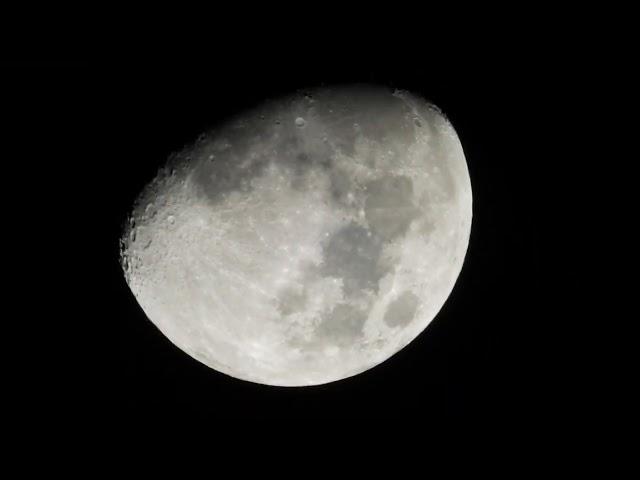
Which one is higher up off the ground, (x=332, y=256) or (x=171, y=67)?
(x=171, y=67)

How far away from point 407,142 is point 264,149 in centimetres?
59

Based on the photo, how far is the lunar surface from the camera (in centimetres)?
196

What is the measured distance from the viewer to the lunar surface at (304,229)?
6.41ft

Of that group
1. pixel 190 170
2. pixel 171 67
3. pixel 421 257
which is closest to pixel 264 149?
pixel 190 170

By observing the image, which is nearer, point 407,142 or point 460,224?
point 407,142

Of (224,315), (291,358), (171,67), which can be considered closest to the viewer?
(171,67)

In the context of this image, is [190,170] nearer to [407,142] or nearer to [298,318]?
[298,318]

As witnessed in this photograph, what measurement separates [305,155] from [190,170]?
1.51 ft

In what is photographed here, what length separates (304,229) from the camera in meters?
1.97

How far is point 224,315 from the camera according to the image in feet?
7.07

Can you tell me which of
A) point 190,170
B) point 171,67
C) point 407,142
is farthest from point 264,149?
point 407,142

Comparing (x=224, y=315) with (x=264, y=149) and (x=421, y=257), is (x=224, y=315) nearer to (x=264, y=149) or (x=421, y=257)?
(x=264, y=149)

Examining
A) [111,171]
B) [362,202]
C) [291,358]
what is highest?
[111,171]

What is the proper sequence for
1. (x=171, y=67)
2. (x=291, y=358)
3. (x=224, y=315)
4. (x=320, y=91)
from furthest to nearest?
(x=291, y=358) → (x=224, y=315) → (x=320, y=91) → (x=171, y=67)
